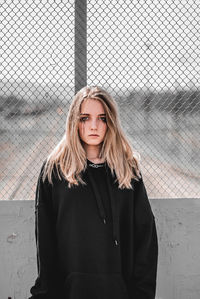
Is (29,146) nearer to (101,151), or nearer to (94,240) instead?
(101,151)

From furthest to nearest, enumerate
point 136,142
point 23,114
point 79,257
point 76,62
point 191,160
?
point 191,160
point 136,142
point 23,114
point 76,62
point 79,257

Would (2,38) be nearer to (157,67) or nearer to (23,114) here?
(23,114)

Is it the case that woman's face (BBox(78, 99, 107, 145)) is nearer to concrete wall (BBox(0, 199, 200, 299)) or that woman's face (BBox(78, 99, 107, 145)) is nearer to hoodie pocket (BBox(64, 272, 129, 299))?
hoodie pocket (BBox(64, 272, 129, 299))

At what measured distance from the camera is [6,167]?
3.76 metres

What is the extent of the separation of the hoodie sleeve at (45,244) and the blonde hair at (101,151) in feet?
0.35

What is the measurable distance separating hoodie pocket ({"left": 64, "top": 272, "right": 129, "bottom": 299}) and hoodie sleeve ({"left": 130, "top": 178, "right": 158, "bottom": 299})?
0.10 meters

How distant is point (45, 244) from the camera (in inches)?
84.0

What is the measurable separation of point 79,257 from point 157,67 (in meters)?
1.92

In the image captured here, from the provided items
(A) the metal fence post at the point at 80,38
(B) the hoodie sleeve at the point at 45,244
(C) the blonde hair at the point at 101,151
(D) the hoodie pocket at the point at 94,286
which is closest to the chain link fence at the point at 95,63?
(A) the metal fence post at the point at 80,38

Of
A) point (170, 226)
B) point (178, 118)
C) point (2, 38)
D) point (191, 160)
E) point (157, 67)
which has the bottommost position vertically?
point (170, 226)

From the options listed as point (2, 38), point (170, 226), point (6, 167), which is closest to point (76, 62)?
point (2, 38)

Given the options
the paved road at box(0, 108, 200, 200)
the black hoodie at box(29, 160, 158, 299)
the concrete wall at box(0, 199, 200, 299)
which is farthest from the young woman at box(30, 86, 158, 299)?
the paved road at box(0, 108, 200, 200)

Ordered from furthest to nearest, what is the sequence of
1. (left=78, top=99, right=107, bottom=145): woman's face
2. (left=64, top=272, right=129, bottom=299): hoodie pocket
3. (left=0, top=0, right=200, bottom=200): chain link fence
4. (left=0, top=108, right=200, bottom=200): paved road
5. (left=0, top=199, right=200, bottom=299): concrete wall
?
(left=0, top=108, right=200, bottom=200): paved road < (left=0, top=0, right=200, bottom=200): chain link fence < (left=0, top=199, right=200, bottom=299): concrete wall < (left=78, top=99, right=107, bottom=145): woman's face < (left=64, top=272, right=129, bottom=299): hoodie pocket

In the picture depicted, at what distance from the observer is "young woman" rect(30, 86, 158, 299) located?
6.91 ft
